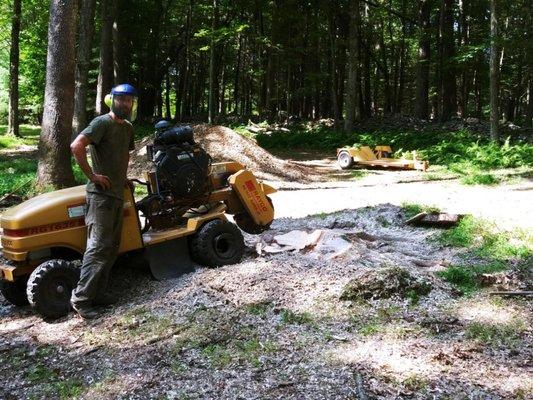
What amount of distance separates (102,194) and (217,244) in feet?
4.90

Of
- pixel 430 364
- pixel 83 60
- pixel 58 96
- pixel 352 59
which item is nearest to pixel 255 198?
pixel 430 364

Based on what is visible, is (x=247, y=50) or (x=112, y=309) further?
(x=247, y=50)

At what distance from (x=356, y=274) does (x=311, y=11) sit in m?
26.2

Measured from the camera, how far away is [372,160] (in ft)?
57.3

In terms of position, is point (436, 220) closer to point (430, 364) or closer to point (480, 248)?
point (480, 248)

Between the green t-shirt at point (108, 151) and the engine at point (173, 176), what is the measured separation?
2.74 ft

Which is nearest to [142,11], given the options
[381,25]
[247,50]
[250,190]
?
[247,50]

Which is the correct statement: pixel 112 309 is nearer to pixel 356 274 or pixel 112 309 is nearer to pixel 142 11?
pixel 356 274

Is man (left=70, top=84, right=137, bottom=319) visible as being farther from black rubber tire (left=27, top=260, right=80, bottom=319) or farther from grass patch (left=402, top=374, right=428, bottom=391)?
grass patch (left=402, top=374, right=428, bottom=391)

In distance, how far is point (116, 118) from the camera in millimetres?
4844

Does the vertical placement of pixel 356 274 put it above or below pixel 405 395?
above

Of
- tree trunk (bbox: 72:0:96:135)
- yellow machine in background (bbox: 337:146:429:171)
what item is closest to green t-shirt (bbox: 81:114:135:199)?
tree trunk (bbox: 72:0:96:135)

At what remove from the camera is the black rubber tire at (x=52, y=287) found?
467 cm

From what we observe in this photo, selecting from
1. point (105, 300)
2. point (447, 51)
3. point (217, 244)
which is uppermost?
point (447, 51)
